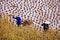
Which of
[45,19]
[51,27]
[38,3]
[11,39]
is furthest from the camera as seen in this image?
[38,3]

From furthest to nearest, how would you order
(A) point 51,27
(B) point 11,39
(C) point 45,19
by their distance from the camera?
(C) point 45,19, (A) point 51,27, (B) point 11,39

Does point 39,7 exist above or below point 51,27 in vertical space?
above

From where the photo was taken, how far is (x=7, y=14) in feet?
9.79

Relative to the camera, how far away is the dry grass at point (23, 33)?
8.13 ft

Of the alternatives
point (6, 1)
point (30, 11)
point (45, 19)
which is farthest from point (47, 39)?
point (6, 1)

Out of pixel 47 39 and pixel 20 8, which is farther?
pixel 20 8

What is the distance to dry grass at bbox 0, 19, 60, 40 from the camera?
8.13ft

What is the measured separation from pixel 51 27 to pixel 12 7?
2.51 ft

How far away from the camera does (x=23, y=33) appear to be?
8.43 ft

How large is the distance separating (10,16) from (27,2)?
76 cm

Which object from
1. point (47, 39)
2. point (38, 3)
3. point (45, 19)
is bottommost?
point (47, 39)

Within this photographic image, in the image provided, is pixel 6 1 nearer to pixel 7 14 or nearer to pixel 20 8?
pixel 20 8

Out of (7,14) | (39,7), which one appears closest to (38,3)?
(39,7)

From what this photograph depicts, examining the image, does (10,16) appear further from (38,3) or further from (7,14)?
(38,3)
